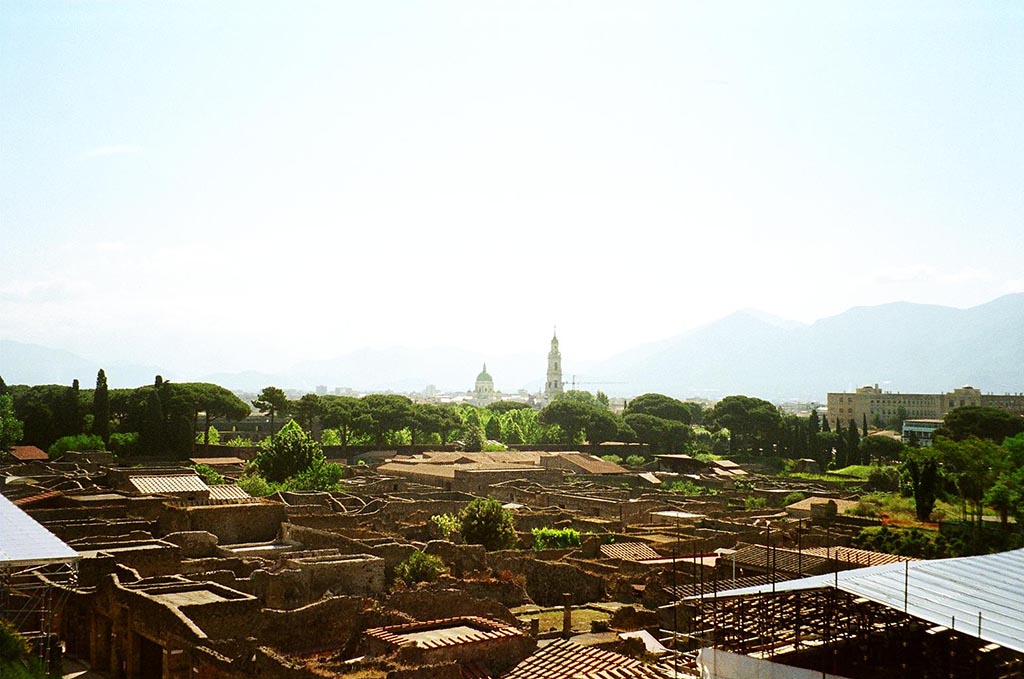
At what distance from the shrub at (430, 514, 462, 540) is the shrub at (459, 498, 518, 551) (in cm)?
63

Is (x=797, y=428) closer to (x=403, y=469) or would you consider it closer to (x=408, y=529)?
(x=403, y=469)

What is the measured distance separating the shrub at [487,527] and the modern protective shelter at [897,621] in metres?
17.1

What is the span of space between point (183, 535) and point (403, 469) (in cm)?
3246

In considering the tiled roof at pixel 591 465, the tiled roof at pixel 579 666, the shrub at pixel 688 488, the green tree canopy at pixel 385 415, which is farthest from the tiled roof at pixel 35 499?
the green tree canopy at pixel 385 415

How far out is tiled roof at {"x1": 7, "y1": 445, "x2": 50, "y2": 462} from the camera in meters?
51.9

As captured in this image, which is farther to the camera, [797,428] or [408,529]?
[797,428]

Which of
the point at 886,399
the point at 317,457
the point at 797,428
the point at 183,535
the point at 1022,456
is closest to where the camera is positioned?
the point at 183,535

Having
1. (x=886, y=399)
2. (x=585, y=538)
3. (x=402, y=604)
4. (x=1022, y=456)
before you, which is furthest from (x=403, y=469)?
(x=886, y=399)

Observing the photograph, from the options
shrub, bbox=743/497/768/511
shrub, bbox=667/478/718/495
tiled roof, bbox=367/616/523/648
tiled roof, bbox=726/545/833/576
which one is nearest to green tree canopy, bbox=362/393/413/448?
shrub, bbox=667/478/718/495

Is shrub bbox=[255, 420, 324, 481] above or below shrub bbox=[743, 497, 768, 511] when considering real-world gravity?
above

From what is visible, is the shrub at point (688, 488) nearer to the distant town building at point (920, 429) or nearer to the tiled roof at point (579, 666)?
the tiled roof at point (579, 666)

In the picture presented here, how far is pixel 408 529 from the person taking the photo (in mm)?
32719

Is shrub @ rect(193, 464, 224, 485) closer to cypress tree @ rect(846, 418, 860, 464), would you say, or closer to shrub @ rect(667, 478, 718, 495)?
shrub @ rect(667, 478, 718, 495)

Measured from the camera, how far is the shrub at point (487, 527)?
32375mm
